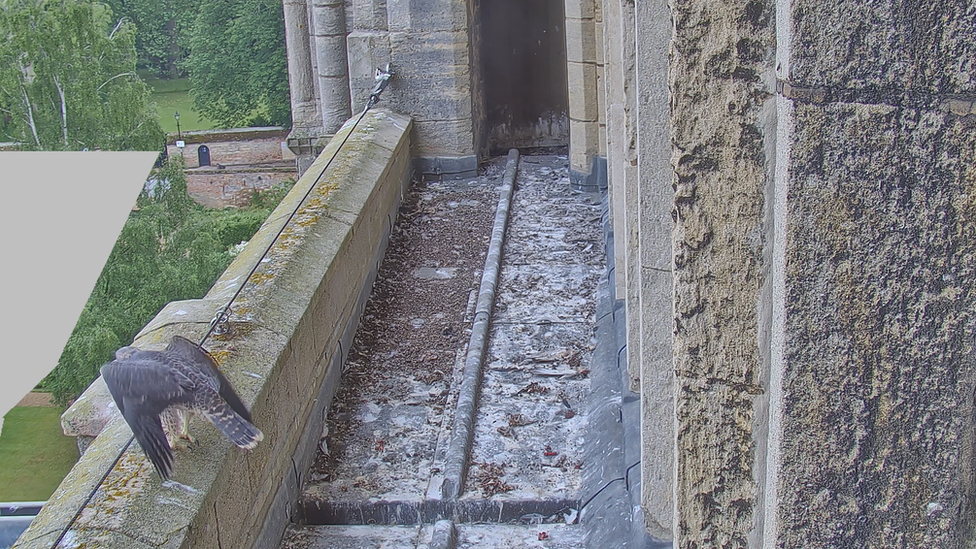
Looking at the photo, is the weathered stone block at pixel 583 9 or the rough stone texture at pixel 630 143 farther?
the weathered stone block at pixel 583 9

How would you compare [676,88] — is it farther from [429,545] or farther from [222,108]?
[222,108]

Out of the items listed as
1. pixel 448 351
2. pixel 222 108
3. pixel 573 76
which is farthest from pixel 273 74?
pixel 448 351

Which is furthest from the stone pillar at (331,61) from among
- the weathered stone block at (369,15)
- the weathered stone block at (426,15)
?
the weathered stone block at (426,15)

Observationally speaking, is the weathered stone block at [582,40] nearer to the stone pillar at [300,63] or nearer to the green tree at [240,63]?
the stone pillar at [300,63]

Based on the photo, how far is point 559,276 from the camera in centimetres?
588

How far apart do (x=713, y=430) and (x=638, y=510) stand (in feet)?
5.24

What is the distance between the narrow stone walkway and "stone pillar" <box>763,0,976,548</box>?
2342mm

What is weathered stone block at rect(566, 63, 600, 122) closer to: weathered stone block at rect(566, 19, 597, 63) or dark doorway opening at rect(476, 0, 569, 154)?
weathered stone block at rect(566, 19, 597, 63)

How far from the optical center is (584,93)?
6789mm

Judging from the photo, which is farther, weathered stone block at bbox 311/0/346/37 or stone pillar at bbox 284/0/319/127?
stone pillar at bbox 284/0/319/127

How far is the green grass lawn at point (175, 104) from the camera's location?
33634 millimetres

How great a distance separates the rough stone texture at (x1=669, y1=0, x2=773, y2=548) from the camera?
61.8 inches

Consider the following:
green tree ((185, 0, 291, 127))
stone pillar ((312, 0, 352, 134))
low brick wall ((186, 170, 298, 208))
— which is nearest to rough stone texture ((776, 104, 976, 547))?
stone pillar ((312, 0, 352, 134))

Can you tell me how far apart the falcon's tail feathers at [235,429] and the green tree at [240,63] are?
86.1 feet
